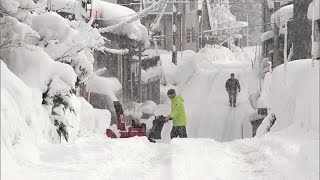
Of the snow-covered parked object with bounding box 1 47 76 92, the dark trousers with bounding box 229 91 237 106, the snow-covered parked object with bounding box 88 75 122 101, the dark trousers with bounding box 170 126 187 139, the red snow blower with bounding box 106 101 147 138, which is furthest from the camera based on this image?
the dark trousers with bounding box 229 91 237 106

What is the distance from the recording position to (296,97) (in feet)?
37.9

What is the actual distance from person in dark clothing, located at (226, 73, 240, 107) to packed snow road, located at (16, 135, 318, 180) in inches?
615

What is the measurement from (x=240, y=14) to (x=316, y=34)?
68524mm

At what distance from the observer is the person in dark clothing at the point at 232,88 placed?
26.3m

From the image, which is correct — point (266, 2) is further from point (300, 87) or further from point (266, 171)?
point (266, 171)

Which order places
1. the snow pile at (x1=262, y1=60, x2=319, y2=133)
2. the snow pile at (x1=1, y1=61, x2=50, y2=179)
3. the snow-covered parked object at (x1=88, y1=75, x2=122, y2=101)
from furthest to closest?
the snow-covered parked object at (x1=88, y1=75, x2=122, y2=101), the snow pile at (x1=262, y1=60, x2=319, y2=133), the snow pile at (x1=1, y1=61, x2=50, y2=179)

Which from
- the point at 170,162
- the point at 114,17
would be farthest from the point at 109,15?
the point at 170,162

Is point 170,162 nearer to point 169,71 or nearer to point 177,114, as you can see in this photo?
point 177,114

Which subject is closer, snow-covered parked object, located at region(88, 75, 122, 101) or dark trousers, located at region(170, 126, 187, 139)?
dark trousers, located at region(170, 126, 187, 139)

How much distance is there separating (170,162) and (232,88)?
18526mm

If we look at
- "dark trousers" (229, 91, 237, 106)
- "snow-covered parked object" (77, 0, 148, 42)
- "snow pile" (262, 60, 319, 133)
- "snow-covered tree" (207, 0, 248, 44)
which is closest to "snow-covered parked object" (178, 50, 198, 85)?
"dark trousers" (229, 91, 237, 106)

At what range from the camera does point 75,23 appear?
39.8ft

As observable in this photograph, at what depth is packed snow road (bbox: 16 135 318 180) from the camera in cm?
665

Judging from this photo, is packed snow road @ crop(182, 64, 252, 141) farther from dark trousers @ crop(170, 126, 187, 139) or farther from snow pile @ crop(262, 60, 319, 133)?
dark trousers @ crop(170, 126, 187, 139)
